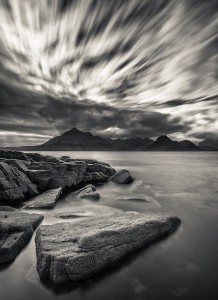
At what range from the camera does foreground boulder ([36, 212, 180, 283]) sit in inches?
227

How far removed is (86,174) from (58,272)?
1929 cm

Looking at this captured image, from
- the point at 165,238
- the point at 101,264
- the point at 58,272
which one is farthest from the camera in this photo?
the point at 165,238

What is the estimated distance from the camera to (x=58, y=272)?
5.69 metres

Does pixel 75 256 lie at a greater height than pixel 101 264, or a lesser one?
greater

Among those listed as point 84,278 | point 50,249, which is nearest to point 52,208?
point 50,249

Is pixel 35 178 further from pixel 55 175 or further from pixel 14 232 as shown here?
pixel 14 232

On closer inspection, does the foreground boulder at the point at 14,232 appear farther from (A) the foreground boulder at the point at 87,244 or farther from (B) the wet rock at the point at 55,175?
(B) the wet rock at the point at 55,175

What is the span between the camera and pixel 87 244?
248 inches

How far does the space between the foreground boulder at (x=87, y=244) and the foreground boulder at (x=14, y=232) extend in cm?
81

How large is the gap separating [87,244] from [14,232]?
3.70 metres

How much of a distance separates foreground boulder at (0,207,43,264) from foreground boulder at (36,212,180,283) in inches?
31.7

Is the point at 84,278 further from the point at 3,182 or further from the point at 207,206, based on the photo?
the point at 207,206

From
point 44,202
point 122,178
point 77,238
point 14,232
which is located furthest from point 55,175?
point 77,238

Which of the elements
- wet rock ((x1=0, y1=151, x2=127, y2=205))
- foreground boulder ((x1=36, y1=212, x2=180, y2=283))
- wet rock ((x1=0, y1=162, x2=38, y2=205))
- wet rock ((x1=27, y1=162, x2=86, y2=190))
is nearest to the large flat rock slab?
wet rock ((x1=0, y1=162, x2=38, y2=205))
